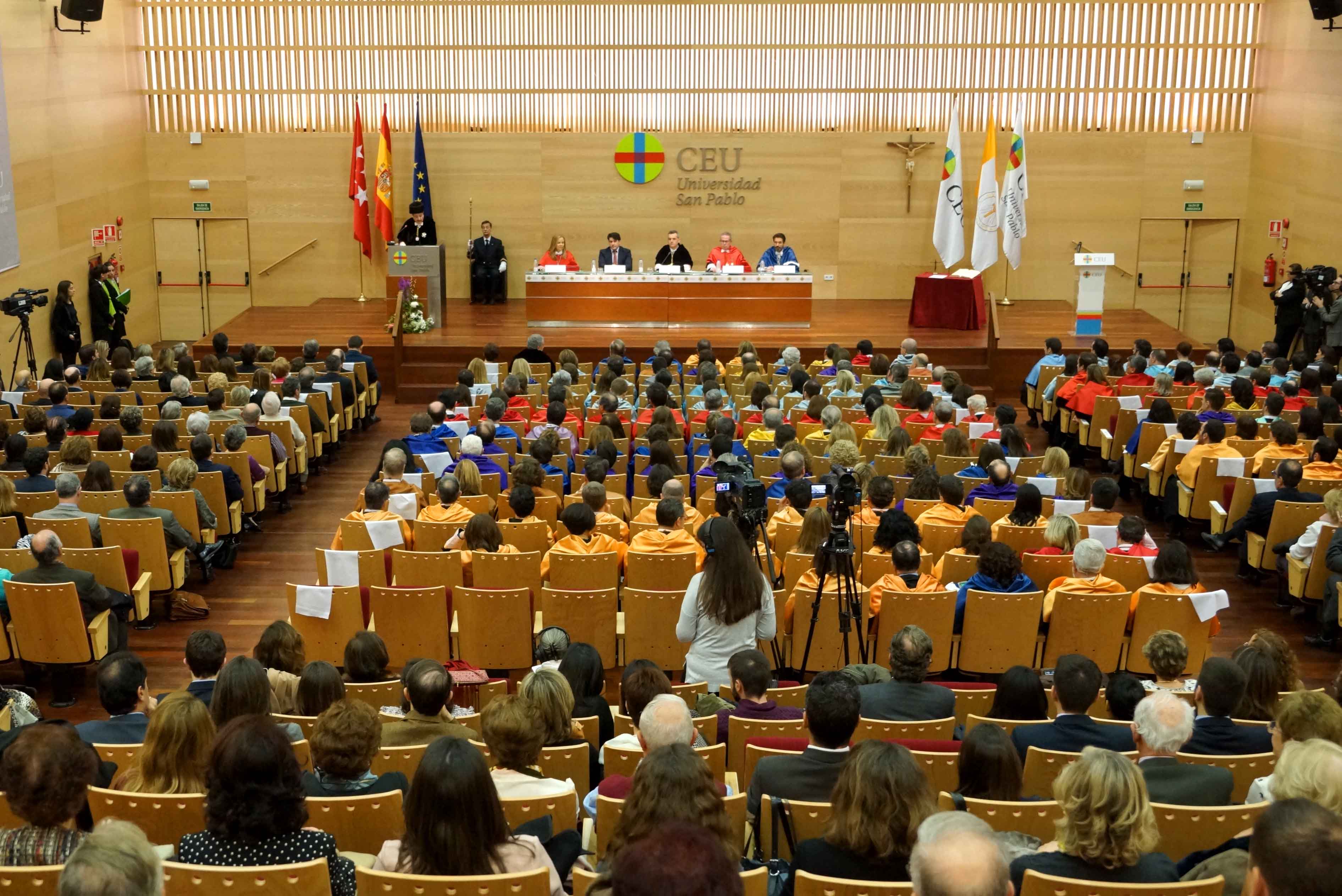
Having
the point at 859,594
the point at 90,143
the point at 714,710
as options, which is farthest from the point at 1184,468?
the point at 90,143

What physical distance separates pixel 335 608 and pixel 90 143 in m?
12.1

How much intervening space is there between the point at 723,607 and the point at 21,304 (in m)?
10.2

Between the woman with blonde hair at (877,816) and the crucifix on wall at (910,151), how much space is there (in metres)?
15.5

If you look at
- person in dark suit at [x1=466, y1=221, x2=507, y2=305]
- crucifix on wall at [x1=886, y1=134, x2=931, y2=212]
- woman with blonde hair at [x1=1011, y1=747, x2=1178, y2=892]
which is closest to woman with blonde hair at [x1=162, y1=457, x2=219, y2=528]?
woman with blonde hair at [x1=1011, y1=747, x2=1178, y2=892]

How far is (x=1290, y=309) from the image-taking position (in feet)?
50.2

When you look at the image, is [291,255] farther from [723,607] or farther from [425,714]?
[425,714]

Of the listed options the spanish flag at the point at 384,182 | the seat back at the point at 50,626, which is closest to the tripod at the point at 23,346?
the spanish flag at the point at 384,182

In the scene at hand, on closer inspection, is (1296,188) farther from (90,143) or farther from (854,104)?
Answer: (90,143)

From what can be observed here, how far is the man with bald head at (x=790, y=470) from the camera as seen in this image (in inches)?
333

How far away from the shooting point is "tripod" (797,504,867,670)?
6.31 m

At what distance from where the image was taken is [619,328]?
16.2 meters

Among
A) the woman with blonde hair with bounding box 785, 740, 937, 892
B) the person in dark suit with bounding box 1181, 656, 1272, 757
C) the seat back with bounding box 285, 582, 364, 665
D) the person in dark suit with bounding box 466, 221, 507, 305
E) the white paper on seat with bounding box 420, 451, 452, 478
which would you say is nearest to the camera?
the woman with blonde hair with bounding box 785, 740, 937, 892

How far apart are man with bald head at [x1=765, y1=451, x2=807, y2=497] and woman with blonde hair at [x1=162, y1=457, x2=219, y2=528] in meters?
3.69

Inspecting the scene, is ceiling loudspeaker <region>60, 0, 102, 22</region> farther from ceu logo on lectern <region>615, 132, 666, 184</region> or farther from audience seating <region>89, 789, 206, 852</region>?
audience seating <region>89, 789, 206, 852</region>
